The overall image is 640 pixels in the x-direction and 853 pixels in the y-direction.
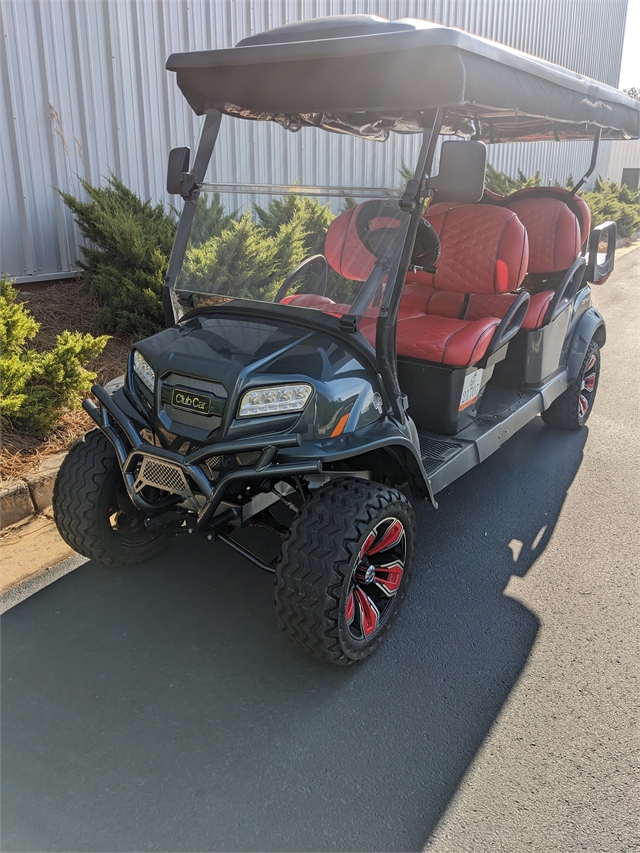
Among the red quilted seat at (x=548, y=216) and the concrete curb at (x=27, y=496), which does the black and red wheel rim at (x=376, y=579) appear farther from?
the red quilted seat at (x=548, y=216)

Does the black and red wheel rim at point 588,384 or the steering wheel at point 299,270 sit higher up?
the steering wheel at point 299,270

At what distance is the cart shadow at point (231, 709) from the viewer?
1.96m

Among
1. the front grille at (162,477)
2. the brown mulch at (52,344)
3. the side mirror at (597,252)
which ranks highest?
the side mirror at (597,252)

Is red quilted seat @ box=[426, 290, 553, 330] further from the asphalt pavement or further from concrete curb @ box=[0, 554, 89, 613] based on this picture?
concrete curb @ box=[0, 554, 89, 613]

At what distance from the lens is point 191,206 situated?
10.0 feet

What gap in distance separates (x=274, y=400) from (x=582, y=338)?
286cm

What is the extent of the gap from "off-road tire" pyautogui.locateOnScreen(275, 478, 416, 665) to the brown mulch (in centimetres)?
186

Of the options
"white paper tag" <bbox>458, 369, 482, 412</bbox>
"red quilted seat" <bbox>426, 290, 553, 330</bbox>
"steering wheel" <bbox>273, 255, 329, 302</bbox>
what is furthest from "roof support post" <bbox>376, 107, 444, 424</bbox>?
"red quilted seat" <bbox>426, 290, 553, 330</bbox>

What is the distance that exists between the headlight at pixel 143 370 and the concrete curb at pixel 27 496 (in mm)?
1013

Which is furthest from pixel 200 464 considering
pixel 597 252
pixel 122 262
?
pixel 122 262

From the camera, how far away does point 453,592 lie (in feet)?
9.96

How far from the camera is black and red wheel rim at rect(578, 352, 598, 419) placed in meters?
4.66

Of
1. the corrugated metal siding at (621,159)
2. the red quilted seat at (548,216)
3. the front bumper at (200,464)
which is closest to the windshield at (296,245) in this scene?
the front bumper at (200,464)

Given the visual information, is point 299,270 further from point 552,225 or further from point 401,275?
point 552,225
